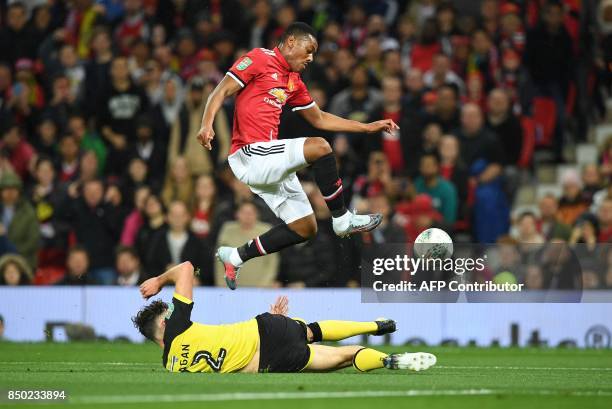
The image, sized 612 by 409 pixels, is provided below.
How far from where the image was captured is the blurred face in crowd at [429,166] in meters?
19.0

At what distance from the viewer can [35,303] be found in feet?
59.6

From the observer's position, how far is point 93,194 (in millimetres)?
19750

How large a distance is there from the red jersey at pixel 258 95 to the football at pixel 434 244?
2.43m

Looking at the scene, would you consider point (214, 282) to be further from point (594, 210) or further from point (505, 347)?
point (594, 210)

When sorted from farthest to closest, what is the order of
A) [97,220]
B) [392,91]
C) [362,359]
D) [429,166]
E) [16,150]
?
[16,150], [392,91], [97,220], [429,166], [362,359]

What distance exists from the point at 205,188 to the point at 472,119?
3.94m

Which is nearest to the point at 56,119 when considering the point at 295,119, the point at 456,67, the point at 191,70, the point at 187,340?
the point at 191,70

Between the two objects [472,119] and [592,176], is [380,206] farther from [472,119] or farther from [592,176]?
[592,176]

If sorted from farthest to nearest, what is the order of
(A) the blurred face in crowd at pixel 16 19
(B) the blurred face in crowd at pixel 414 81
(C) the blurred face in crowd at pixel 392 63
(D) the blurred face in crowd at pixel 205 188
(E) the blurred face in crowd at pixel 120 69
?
(A) the blurred face in crowd at pixel 16 19
(E) the blurred face in crowd at pixel 120 69
(C) the blurred face in crowd at pixel 392 63
(B) the blurred face in crowd at pixel 414 81
(D) the blurred face in crowd at pixel 205 188

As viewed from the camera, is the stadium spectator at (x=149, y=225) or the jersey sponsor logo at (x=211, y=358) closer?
the jersey sponsor logo at (x=211, y=358)

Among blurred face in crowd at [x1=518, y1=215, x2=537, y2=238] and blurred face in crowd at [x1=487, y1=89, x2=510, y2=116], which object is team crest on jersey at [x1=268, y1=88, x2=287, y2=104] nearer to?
blurred face in crowd at [x1=518, y1=215, x2=537, y2=238]

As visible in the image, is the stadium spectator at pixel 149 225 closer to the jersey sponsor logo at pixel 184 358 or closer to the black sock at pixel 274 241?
the black sock at pixel 274 241

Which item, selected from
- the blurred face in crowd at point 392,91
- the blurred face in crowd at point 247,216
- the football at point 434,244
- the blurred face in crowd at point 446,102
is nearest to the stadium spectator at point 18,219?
the blurred face in crowd at point 247,216

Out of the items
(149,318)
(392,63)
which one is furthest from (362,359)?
(392,63)
